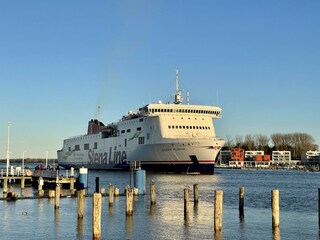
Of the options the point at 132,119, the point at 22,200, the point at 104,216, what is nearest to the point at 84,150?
the point at 132,119

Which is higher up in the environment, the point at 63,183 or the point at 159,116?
the point at 159,116

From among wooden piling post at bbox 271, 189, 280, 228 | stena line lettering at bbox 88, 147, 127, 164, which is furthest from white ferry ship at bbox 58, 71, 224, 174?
wooden piling post at bbox 271, 189, 280, 228

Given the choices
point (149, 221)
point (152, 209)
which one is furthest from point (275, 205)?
point (152, 209)

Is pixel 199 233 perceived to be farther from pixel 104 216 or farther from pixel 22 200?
pixel 22 200

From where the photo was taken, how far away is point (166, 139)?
97875 mm

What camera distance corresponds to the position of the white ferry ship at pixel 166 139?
94500 millimetres

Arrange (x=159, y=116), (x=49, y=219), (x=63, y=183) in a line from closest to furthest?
(x=49, y=219) < (x=63, y=183) < (x=159, y=116)

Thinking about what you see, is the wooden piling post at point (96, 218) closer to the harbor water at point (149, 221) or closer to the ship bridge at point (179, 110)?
the harbor water at point (149, 221)

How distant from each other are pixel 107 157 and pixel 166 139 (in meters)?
28.9

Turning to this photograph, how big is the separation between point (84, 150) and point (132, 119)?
34.3m

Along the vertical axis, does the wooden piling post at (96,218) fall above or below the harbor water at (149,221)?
above

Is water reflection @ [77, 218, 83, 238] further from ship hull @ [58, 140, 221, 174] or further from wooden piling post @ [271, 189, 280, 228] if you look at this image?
ship hull @ [58, 140, 221, 174]

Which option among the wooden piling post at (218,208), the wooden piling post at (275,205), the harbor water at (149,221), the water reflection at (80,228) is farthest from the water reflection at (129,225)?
the wooden piling post at (275,205)

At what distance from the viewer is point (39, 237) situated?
82.4ft
